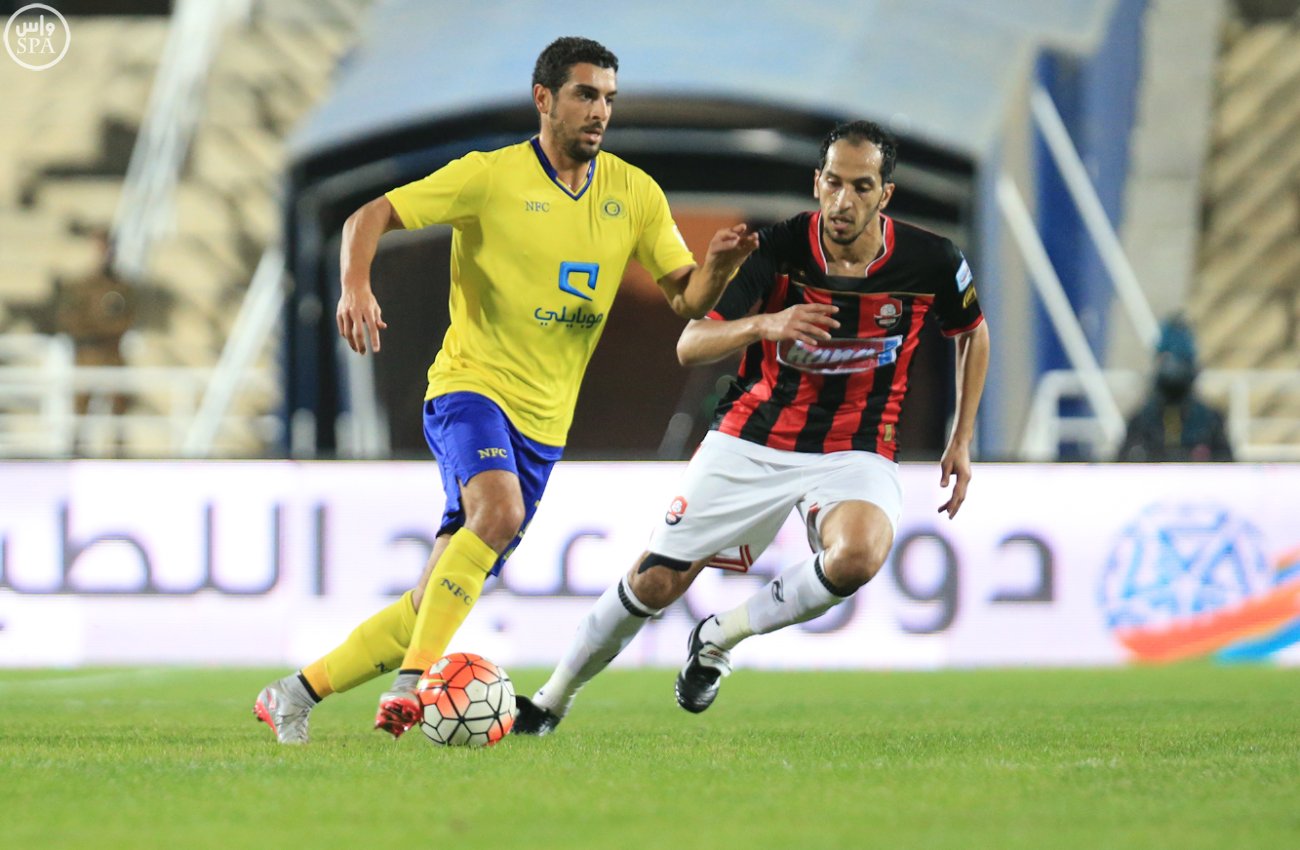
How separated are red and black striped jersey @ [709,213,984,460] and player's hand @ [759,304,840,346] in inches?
20.2

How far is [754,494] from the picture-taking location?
616cm

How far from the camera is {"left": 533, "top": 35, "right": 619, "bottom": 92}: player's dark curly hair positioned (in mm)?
5746

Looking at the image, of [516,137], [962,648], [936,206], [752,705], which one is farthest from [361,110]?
[752,705]

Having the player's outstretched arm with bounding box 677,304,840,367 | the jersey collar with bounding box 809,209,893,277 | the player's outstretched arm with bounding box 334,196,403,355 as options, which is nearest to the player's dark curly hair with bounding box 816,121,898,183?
the jersey collar with bounding box 809,209,893,277

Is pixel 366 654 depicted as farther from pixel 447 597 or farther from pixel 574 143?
pixel 574 143

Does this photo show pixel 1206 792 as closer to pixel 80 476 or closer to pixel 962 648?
pixel 962 648

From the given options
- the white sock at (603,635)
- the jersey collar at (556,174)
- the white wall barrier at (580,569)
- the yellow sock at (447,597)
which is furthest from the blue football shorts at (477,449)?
the white wall barrier at (580,569)

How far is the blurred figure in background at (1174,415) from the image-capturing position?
11430 millimetres

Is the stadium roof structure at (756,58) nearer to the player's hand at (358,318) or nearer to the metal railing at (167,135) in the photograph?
the metal railing at (167,135)

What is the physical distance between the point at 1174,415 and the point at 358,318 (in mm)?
7611

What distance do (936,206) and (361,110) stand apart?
4.27 m

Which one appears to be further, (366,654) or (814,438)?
(814,438)

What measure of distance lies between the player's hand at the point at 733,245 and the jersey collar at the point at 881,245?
0.61 meters

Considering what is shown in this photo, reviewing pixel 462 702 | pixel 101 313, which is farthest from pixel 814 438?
pixel 101 313
